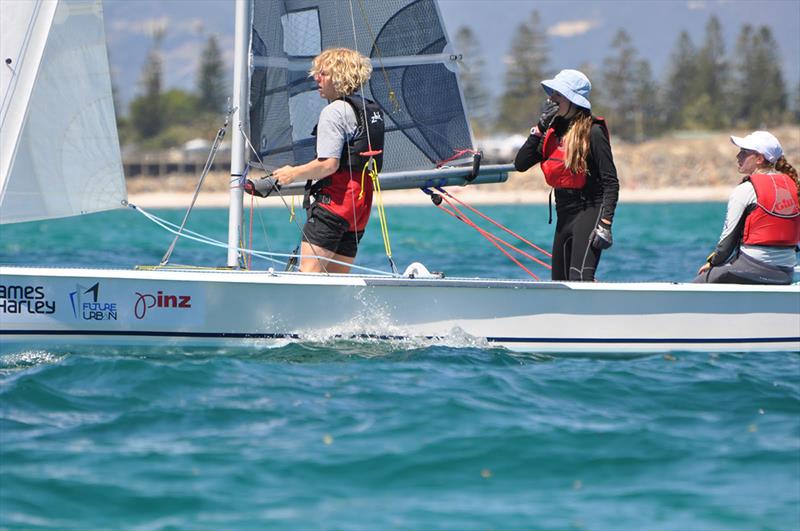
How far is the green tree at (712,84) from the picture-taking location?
112 metres

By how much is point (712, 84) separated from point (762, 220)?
119665 mm

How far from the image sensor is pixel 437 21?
8.73m

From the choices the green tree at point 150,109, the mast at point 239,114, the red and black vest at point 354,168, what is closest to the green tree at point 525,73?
the green tree at point 150,109

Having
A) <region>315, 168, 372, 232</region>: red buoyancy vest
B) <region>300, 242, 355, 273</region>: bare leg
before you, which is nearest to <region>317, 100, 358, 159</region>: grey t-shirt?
<region>315, 168, 372, 232</region>: red buoyancy vest

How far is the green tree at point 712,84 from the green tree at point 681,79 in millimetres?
954

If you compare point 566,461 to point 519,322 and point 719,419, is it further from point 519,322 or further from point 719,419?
point 519,322

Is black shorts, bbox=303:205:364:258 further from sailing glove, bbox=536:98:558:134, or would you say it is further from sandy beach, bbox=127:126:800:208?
sandy beach, bbox=127:126:800:208

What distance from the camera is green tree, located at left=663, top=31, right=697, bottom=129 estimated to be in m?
121

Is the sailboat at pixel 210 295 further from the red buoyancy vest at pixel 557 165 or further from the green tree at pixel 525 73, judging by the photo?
the green tree at pixel 525 73

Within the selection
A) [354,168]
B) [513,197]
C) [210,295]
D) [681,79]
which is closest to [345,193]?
[354,168]

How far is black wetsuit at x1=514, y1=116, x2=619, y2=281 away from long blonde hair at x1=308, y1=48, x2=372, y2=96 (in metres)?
1.17

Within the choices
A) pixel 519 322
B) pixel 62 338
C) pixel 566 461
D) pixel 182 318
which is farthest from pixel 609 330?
pixel 62 338

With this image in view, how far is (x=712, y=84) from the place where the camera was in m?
121

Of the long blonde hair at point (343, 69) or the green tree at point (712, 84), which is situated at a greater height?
the green tree at point (712, 84)
